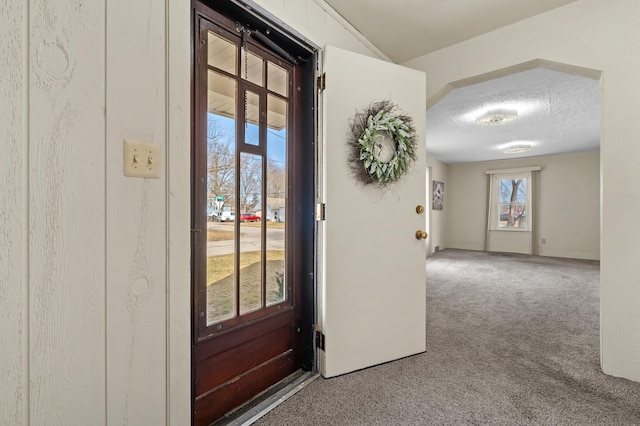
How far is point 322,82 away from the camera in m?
1.77

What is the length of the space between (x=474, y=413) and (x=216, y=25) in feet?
7.73

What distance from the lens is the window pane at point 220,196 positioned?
1.37 metres

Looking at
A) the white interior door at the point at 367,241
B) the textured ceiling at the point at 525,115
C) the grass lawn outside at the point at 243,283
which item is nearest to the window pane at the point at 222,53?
the white interior door at the point at 367,241

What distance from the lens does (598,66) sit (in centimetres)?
182

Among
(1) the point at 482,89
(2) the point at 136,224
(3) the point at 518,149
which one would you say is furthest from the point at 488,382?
(3) the point at 518,149

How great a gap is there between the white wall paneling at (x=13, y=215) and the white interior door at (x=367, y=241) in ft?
4.25

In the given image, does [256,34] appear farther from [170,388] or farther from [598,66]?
[598,66]

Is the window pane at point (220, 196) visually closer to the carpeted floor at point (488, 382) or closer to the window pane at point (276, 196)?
the window pane at point (276, 196)

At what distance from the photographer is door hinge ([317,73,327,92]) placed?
1756 millimetres

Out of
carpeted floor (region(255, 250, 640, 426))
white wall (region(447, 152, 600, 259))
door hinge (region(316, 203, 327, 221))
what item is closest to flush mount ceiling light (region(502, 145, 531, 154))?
white wall (region(447, 152, 600, 259))

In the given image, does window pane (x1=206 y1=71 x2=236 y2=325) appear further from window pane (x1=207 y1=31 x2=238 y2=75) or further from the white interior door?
the white interior door

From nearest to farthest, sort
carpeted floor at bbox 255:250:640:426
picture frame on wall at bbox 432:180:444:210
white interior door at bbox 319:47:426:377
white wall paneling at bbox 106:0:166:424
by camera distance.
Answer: white wall paneling at bbox 106:0:166:424 → carpeted floor at bbox 255:250:640:426 → white interior door at bbox 319:47:426:377 → picture frame on wall at bbox 432:180:444:210

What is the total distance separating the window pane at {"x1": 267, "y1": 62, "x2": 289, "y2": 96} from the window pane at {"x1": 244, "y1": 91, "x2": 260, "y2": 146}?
153 mm

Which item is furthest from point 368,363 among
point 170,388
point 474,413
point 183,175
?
point 183,175
